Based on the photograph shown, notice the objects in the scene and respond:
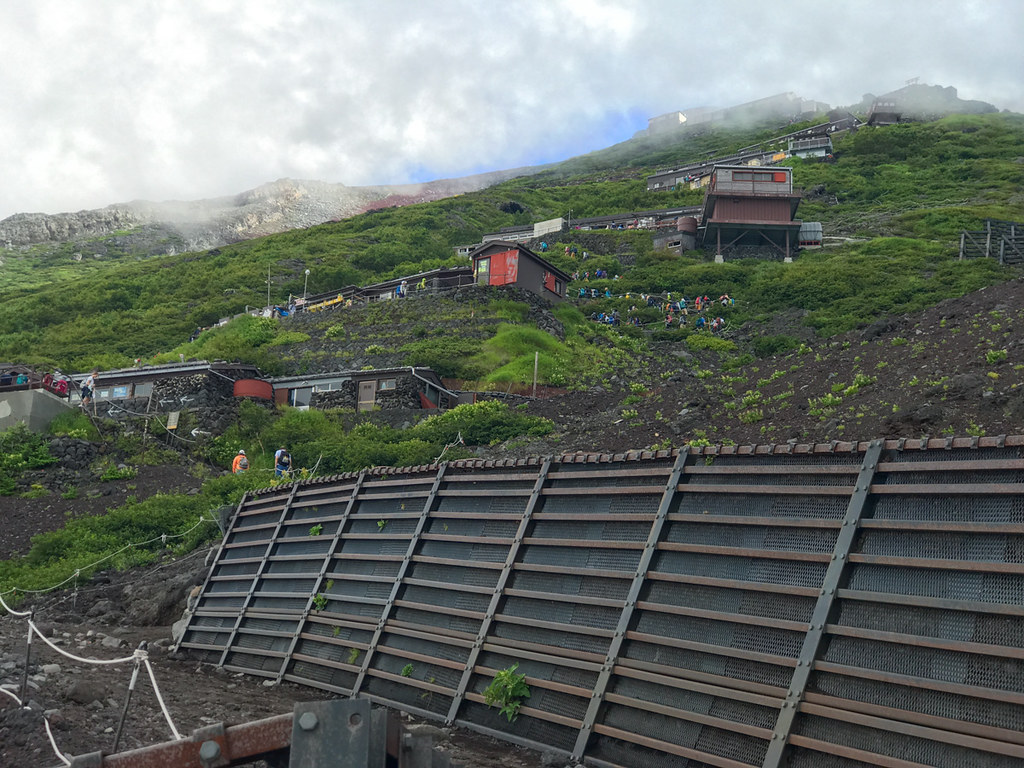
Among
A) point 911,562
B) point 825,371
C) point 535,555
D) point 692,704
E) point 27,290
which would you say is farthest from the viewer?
point 27,290

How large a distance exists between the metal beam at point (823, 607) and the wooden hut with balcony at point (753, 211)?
214 feet

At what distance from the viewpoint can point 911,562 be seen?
23.4ft

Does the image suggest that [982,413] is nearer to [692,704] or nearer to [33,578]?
[692,704]

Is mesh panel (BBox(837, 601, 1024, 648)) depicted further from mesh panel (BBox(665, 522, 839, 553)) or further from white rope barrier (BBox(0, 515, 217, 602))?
white rope barrier (BBox(0, 515, 217, 602))

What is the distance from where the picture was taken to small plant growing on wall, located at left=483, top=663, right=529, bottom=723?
9.37 metres

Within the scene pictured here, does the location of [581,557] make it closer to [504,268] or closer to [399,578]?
[399,578]

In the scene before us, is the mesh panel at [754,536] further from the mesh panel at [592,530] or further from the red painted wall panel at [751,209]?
the red painted wall panel at [751,209]

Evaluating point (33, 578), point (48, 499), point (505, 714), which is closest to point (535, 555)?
point (505, 714)

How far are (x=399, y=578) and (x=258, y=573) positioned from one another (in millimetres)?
4160

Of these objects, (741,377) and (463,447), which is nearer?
(463,447)

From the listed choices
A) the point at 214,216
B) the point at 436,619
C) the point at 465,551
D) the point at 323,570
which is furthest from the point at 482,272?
the point at 214,216

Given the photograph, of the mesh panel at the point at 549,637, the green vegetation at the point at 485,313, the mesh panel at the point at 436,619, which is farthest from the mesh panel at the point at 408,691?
the green vegetation at the point at 485,313

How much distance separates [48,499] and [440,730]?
24.7 meters

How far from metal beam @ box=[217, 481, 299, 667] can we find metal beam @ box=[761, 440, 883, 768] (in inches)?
384
